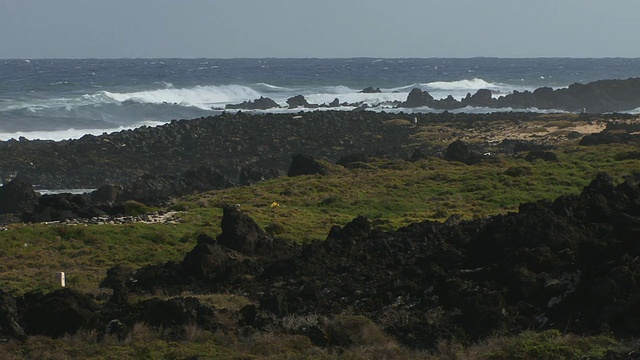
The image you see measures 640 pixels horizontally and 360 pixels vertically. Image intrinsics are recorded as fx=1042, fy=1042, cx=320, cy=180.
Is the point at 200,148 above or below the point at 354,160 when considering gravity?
below

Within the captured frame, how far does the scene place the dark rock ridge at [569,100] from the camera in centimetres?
8444

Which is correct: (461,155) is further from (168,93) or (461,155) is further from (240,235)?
(168,93)

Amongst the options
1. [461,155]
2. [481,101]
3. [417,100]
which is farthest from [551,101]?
[461,155]

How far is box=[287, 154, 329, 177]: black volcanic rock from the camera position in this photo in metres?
37.9

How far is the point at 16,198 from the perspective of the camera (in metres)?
34.7

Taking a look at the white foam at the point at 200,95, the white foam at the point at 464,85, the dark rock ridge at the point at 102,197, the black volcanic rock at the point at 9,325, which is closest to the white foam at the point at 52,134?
the white foam at the point at 200,95

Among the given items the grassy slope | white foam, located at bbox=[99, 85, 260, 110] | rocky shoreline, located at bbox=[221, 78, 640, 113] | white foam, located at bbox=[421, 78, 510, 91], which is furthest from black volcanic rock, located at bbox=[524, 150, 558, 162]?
white foam, located at bbox=[421, 78, 510, 91]

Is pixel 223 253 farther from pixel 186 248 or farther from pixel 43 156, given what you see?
pixel 43 156

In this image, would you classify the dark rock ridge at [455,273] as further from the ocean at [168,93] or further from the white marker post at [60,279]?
the ocean at [168,93]

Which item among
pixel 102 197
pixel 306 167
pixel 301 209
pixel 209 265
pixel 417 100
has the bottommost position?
pixel 417 100

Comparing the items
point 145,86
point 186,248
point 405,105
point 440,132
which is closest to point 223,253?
point 186,248

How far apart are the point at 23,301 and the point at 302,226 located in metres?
12.5

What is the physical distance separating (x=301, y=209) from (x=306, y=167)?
7510mm

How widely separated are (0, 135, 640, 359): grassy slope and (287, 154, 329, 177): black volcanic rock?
0.59 metres
